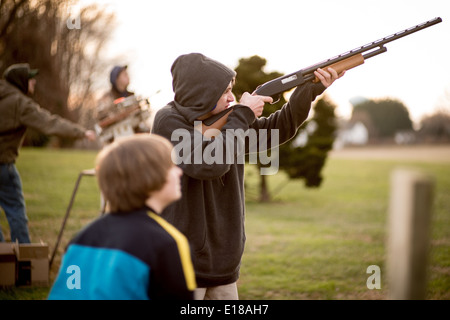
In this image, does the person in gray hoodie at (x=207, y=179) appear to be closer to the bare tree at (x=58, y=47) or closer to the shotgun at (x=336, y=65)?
the shotgun at (x=336, y=65)

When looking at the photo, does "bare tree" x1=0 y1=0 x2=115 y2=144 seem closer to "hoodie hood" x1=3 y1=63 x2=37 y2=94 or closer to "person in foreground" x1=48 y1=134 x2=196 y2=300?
"hoodie hood" x1=3 y1=63 x2=37 y2=94

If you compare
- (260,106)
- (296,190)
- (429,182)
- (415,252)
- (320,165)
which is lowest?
(296,190)

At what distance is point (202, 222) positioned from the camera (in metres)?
2.79

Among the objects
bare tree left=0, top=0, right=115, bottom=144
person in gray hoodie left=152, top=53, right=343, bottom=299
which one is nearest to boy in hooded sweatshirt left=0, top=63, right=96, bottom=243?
person in gray hoodie left=152, top=53, right=343, bottom=299

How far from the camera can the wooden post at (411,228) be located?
4.78 ft

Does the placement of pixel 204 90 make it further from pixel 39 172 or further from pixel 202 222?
pixel 39 172

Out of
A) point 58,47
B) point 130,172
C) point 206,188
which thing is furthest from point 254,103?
point 58,47

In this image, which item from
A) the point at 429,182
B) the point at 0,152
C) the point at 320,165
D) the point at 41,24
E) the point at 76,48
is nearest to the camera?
the point at 429,182

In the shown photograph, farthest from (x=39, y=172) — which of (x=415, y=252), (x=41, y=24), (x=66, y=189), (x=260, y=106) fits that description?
(x=415, y=252)

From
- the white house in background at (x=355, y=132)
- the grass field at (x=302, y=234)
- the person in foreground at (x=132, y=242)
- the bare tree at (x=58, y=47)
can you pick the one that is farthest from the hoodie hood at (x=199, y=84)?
the white house in background at (x=355, y=132)

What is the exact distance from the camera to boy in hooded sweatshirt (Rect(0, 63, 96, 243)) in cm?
590

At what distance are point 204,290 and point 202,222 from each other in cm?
41

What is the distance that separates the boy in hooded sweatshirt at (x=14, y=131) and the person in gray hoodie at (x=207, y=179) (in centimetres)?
360

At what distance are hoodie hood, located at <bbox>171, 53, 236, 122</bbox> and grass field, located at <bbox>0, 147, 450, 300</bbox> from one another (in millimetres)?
3161
